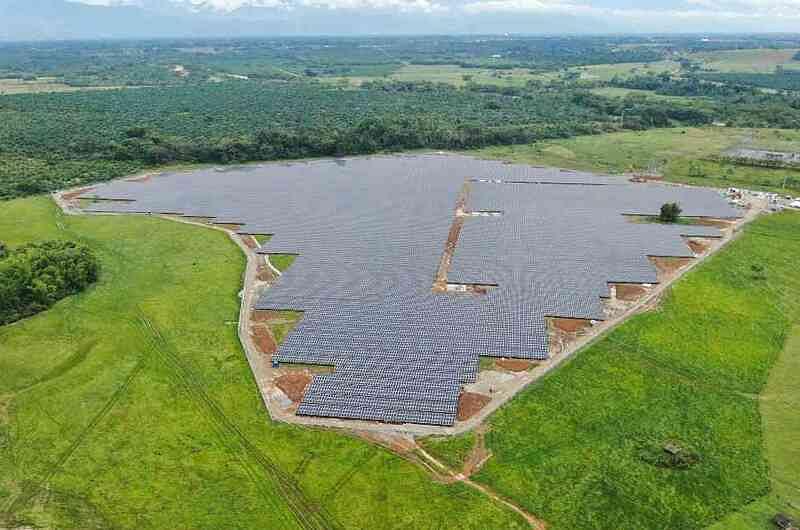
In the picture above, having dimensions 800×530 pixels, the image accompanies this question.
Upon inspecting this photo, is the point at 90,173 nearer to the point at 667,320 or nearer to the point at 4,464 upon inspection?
the point at 4,464

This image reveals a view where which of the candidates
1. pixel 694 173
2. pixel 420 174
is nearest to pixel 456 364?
pixel 420 174

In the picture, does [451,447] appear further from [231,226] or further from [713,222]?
[713,222]

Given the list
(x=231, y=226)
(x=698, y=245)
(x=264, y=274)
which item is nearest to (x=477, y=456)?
(x=264, y=274)

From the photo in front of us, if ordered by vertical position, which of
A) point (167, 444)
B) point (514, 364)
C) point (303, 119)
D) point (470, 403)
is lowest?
point (167, 444)

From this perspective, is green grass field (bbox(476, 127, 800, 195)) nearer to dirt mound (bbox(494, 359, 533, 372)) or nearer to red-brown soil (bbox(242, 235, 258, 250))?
red-brown soil (bbox(242, 235, 258, 250))

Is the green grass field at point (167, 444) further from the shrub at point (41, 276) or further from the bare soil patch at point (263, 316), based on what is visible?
the bare soil patch at point (263, 316)
